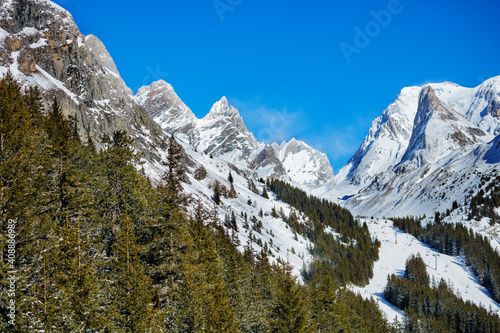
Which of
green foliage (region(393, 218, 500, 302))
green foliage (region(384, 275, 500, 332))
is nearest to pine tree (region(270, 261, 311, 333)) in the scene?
green foliage (region(384, 275, 500, 332))

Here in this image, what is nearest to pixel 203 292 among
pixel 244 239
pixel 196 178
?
pixel 244 239

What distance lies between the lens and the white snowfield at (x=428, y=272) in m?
126

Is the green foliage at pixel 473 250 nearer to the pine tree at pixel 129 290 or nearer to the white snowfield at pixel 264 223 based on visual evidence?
the white snowfield at pixel 264 223

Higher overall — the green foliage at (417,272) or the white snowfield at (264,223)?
the white snowfield at (264,223)

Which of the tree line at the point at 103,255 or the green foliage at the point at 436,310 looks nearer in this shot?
the tree line at the point at 103,255

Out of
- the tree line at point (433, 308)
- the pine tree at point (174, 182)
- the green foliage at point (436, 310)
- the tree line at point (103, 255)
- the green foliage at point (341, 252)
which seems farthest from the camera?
the green foliage at point (341, 252)

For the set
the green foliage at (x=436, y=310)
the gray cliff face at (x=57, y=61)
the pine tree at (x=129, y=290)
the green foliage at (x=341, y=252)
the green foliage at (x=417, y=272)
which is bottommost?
the green foliage at (x=436, y=310)

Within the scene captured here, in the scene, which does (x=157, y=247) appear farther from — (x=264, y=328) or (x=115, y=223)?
(x=264, y=328)

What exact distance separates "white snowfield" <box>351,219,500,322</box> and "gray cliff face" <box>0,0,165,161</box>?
11943cm

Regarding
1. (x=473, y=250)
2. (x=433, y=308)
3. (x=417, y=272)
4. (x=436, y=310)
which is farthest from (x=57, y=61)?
(x=473, y=250)

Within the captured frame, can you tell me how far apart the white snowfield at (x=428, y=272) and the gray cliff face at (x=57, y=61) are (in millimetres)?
119432

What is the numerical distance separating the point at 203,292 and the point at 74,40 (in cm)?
14598

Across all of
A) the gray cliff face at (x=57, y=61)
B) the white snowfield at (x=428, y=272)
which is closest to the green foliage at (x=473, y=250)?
the white snowfield at (x=428, y=272)

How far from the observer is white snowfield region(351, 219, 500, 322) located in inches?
4963
